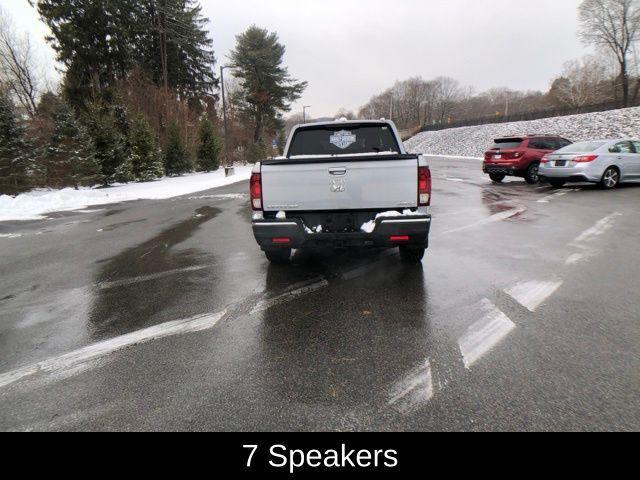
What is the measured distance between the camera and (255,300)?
4.25m

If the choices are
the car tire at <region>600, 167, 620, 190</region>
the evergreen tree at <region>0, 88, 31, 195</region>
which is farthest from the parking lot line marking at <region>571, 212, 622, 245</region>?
the evergreen tree at <region>0, 88, 31, 195</region>

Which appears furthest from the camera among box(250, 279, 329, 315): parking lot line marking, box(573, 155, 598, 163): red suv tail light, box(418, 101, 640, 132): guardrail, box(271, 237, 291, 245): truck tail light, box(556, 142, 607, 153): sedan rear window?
box(418, 101, 640, 132): guardrail

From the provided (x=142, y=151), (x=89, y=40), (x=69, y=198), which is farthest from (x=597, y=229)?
(x=89, y=40)

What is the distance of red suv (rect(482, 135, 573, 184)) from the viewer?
14.6 metres

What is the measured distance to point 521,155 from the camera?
571 inches

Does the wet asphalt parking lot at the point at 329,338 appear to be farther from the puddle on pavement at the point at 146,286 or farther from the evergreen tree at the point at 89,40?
the evergreen tree at the point at 89,40

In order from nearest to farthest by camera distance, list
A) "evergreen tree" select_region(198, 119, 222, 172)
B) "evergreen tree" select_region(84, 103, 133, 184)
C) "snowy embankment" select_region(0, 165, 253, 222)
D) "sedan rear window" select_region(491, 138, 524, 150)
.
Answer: "snowy embankment" select_region(0, 165, 253, 222) < "sedan rear window" select_region(491, 138, 524, 150) < "evergreen tree" select_region(84, 103, 133, 184) < "evergreen tree" select_region(198, 119, 222, 172)

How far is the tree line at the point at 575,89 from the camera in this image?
143ft

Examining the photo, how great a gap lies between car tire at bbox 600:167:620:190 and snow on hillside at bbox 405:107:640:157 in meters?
20.9

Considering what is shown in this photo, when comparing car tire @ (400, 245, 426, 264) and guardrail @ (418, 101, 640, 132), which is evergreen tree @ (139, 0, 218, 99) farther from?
guardrail @ (418, 101, 640, 132)

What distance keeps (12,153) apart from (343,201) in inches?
686
